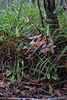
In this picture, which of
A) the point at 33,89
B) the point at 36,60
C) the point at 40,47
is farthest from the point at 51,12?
the point at 33,89

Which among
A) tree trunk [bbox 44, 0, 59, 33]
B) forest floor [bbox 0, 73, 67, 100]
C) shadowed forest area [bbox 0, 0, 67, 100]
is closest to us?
forest floor [bbox 0, 73, 67, 100]

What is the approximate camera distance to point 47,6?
131 cm

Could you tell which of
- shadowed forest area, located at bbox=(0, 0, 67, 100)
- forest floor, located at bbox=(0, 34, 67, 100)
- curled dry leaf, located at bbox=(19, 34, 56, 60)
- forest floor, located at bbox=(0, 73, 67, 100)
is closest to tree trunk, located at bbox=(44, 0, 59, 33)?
shadowed forest area, located at bbox=(0, 0, 67, 100)

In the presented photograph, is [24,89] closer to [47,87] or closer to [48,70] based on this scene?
[47,87]

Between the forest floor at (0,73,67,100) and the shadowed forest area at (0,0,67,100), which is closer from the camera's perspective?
the forest floor at (0,73,67,100)

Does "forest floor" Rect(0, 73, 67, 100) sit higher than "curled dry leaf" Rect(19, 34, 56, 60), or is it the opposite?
"curled dry leaf" Rect(19, 34, 56, 60)

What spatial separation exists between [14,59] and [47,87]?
59cm

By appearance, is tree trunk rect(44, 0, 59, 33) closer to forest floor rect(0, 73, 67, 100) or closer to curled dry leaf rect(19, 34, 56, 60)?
curled dry leaf rect(19, 34, 56, 60)

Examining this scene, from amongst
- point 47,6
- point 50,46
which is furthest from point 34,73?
point 47,6

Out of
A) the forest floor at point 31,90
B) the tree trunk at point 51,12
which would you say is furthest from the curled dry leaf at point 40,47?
the forest floor at point 31,90

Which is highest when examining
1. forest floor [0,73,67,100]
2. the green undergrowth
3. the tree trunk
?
the tree trunk

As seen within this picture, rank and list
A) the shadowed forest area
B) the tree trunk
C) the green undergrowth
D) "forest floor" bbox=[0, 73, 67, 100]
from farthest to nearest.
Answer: the tree trunk → the green undergrowth → the shadowed forest area → "forest floor" bbox=[0, 73, 67, 100]

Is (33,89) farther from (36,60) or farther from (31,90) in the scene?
(36,60)

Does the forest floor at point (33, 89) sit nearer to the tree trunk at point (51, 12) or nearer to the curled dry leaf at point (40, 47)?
the curled dry leaf at point (40, 47)
